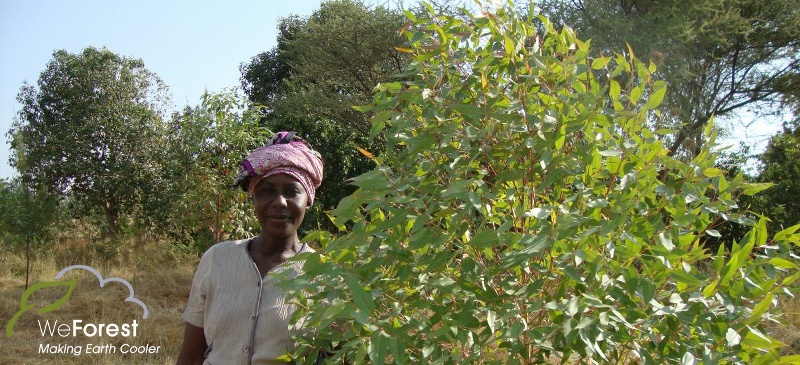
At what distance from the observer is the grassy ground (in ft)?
19.4

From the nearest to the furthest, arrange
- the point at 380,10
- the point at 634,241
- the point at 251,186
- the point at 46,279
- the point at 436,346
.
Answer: the point at 634,241, the point at 436,346, the point at 251,186, the point at 46,279, the point at 380,10

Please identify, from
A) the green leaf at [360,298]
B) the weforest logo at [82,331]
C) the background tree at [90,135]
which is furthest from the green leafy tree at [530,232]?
the background tree at [90,135]

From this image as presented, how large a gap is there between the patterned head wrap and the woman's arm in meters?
0.43

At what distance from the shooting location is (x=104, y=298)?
730cm

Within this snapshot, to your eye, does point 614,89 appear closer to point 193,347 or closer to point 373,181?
point 373,181

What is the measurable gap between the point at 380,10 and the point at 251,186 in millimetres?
10331

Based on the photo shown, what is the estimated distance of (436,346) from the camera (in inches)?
47.6

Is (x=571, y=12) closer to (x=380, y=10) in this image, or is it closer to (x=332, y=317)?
(x=380, y=10)

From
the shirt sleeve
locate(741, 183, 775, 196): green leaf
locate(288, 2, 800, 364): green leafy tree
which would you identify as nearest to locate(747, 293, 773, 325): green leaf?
locate(288, 2, 800, 364): green leafy tree

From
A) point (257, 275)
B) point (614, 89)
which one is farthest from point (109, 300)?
point (614, 89)

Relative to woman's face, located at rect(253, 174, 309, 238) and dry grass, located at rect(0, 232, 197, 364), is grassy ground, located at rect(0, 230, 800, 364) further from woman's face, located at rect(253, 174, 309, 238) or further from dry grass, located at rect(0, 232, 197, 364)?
woman's face, located at rect(253, 174, 309, 238)

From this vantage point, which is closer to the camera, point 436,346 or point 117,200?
point 436,346

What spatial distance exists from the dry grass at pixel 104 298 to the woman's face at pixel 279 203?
4.27m

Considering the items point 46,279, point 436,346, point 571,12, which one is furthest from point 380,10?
point 436,346
